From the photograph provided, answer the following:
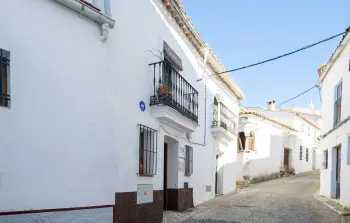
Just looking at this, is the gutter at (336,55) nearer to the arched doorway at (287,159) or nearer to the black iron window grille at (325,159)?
the black iron window grille at (325,159)

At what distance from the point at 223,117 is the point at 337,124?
448cm

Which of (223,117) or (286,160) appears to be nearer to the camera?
(223,117)

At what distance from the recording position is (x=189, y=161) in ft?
32.4

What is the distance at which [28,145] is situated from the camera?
429 centimetres

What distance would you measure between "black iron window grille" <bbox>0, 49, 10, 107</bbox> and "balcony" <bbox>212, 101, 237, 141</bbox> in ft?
28.9

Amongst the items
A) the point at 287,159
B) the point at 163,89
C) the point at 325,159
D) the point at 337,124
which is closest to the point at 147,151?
the point at 163,89

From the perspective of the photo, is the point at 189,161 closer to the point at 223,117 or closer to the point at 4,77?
the point at 223,117

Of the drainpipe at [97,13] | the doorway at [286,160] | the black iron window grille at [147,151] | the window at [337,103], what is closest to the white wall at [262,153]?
the doorway at [286,160]

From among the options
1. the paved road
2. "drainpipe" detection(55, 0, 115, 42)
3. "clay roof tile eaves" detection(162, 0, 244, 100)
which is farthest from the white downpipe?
the paved road

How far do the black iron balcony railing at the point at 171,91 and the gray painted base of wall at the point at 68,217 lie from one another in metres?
2.81

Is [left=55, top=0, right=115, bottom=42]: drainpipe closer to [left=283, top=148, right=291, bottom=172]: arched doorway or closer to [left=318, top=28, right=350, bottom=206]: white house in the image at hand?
[left=318, top=28, right=350, bottom=206]: white house

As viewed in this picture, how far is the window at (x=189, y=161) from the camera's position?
31.9 ft

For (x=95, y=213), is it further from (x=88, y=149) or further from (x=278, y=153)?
(x=278, y=153)

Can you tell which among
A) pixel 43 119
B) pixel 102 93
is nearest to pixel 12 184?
pixel 43 119
